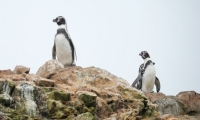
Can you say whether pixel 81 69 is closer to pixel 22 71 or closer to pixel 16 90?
pixel 22 71

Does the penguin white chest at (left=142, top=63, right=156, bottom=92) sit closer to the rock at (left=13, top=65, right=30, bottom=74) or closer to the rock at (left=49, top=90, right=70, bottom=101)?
the rock at (left=13, top=65, right=30, bottom=74)

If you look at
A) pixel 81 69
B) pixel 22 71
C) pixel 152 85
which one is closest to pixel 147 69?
pixel 152 85

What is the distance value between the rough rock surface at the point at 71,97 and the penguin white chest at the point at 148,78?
530 centimetres

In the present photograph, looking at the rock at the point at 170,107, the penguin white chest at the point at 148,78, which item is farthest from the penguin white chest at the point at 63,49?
the rock at the point at 170,107

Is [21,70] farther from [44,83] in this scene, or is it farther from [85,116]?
[85,116]

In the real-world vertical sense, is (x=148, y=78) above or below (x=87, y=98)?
above

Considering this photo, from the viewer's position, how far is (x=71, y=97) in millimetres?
10555

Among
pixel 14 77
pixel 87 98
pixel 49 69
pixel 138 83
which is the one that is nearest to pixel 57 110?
pixel 87 98

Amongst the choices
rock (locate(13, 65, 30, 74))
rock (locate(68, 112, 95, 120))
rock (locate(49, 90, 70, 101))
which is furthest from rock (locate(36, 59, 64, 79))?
rock (locate(68, 112, 95, 120))

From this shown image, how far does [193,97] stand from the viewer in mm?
14414

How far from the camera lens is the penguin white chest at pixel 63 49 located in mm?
16531

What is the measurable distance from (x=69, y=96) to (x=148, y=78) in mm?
8958

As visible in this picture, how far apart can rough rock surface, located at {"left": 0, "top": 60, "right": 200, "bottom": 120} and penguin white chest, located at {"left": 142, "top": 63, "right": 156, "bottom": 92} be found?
530cm

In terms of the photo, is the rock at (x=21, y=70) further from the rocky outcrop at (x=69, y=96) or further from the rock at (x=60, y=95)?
the rock at (x=60, y=95)
